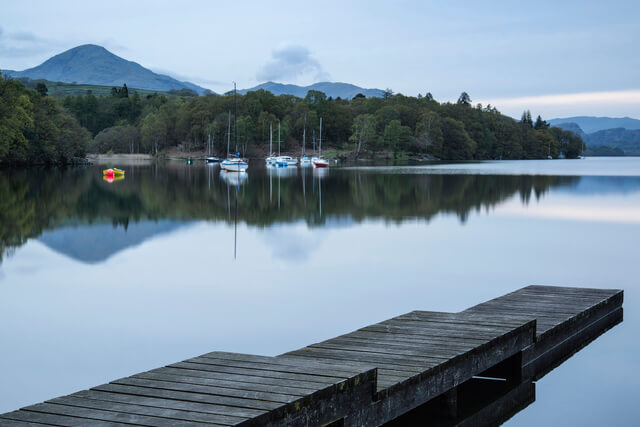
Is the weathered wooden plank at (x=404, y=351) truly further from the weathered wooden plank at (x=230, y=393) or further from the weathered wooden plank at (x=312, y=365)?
the weathered wooden plank at (x=230, y=393)

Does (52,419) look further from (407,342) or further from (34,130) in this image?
(34,130)

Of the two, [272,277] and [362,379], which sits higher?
[362,379]

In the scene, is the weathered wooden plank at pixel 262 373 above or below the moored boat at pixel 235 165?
below

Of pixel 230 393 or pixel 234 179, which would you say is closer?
pixel 230 393

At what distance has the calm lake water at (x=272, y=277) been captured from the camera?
9625mm

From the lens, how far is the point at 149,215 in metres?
30.8

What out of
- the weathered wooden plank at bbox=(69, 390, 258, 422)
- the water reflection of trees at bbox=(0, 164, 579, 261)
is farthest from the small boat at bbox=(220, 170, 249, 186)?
the weathered wooden plank at bbox=(69, 390, 258, 422)

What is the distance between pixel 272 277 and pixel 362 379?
10209mm

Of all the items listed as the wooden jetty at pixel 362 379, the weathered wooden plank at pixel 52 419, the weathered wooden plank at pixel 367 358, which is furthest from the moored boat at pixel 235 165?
the weathered wooden plank at pixel 52 419

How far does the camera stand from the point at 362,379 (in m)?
6.14

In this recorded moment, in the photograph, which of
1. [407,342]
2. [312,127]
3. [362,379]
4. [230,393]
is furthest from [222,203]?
[312,127]

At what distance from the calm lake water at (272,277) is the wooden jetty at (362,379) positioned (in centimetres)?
47

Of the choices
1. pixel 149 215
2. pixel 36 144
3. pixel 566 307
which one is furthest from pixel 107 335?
pixel 36 144

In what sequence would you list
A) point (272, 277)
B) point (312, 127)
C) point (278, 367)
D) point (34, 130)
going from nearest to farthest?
point (278, 367) < point (272, 277) < point (34, 130) < point (312, 127)
